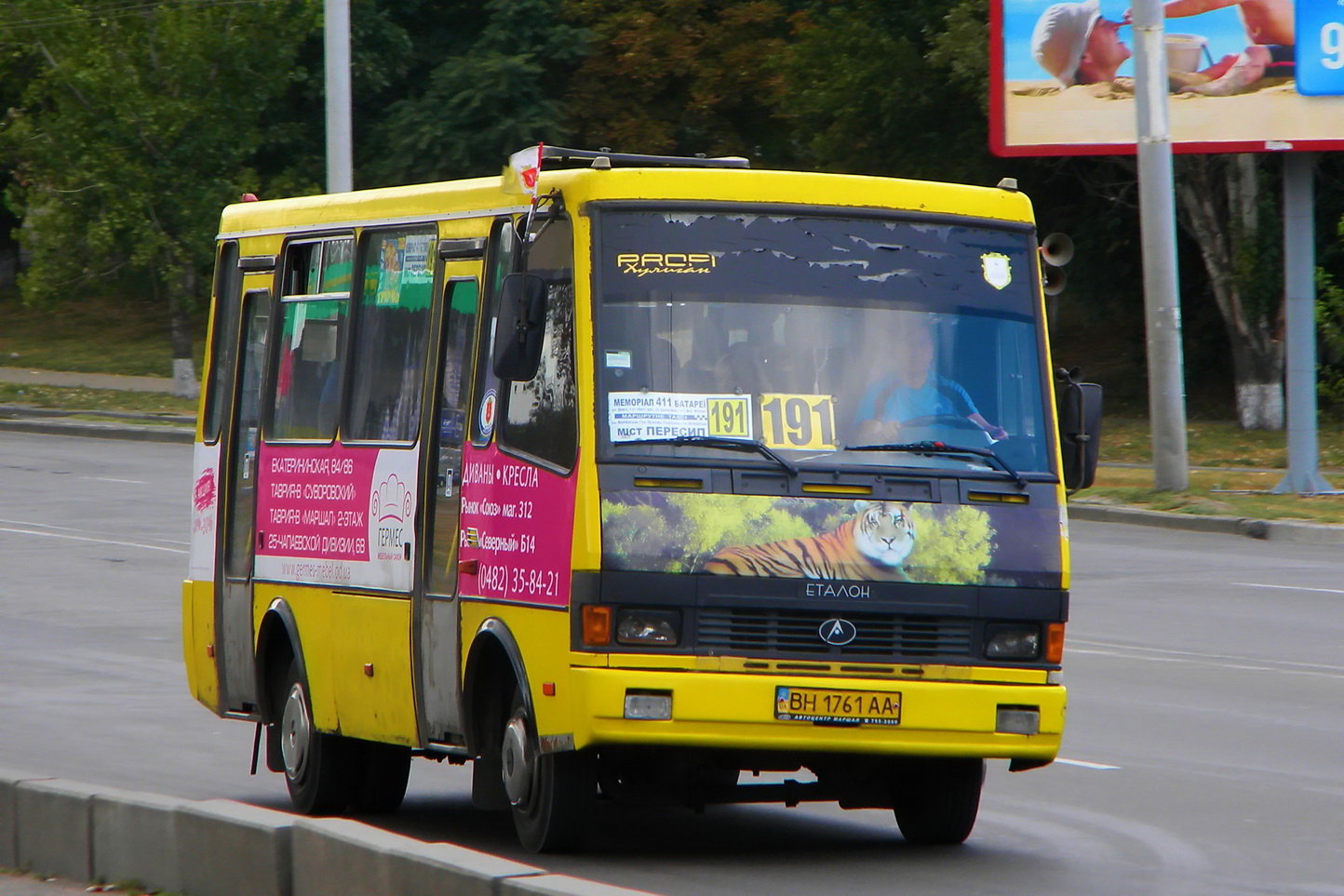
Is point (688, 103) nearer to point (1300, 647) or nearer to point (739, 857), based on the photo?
point (1300, 647)

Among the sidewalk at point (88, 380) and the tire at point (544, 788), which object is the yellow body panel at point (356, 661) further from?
the sidewalk at point (88, 380)

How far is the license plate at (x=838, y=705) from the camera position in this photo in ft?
24.7

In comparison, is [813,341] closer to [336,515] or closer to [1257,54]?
[336,515]

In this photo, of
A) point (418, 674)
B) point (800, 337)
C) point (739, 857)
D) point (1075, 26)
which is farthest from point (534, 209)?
point (1075, 26)

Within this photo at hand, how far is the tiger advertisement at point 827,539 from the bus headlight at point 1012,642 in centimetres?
16

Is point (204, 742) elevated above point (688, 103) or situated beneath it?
situated beneath

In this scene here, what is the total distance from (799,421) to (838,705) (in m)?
0.99

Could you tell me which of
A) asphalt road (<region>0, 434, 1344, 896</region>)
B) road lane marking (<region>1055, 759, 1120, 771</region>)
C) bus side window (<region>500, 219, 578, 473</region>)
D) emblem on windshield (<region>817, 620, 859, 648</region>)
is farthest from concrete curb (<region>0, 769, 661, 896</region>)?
road lane marking (<region>1055, 759, 1120, 771</region>)

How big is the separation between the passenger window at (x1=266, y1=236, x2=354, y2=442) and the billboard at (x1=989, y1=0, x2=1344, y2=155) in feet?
58.5

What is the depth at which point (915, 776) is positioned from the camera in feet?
27.9

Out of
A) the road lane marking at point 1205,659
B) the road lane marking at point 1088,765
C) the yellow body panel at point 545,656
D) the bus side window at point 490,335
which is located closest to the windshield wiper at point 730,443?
the yellow body panel at point 545,656

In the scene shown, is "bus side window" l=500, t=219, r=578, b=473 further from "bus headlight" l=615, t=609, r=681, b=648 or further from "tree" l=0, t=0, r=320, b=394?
"tree" l=0, t=0, r=320, b=394

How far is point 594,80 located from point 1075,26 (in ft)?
66.1

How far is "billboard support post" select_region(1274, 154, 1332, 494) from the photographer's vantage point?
25.6m
